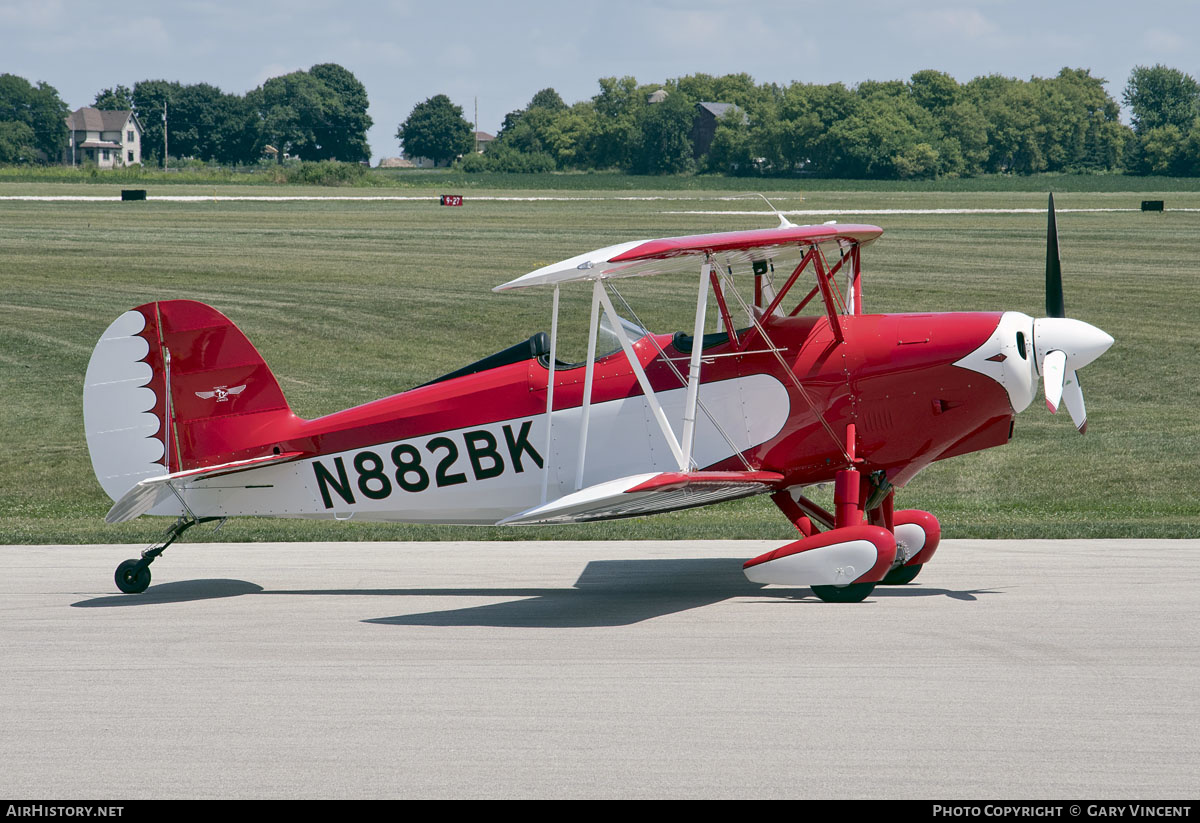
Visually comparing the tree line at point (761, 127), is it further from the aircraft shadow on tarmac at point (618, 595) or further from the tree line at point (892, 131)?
the aircraft shadow on tarmac at point (618, 595)

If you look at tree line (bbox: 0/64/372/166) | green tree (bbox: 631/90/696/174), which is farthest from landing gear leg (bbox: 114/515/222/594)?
tree line (bbox: 0/64/372/166)

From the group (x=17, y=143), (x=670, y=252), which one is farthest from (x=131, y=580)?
(x=17, y=143)

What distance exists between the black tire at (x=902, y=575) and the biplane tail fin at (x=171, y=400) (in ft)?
16.3

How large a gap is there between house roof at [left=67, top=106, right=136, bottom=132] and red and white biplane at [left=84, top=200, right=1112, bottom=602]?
19357 centimetres

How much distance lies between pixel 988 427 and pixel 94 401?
276 inches

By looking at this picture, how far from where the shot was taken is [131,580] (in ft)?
33.0

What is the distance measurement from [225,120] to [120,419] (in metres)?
185

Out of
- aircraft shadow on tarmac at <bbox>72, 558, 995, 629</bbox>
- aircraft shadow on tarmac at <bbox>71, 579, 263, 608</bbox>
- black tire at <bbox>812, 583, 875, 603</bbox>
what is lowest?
aircraft shadow on tarmac at <bbox>71, 579, 263, 608</bbox>

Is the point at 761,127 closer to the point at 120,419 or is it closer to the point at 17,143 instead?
the point at 17,143

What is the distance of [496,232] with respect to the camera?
48.1 m

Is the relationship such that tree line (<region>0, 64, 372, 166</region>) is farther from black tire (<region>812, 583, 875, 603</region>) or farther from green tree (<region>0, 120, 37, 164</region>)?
black tire (<region>812, 583, 875, 603</region>)

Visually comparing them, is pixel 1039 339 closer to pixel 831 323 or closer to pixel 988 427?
pixel 988 427

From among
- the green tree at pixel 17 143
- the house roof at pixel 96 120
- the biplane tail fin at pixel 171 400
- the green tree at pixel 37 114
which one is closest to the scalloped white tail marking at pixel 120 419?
→ the biplane tail fin at pixel 171 400

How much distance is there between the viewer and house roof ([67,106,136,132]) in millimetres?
185750
